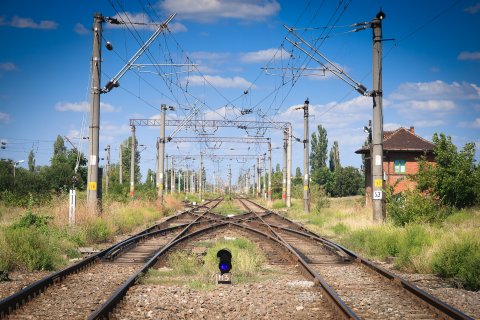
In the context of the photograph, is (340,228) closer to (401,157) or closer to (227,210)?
(227,210)

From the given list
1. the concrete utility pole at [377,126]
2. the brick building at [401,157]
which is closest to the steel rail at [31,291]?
the concrete utility pole at [377,126]

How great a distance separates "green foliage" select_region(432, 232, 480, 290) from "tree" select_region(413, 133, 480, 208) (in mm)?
14253

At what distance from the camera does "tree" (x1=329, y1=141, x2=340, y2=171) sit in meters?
98.1

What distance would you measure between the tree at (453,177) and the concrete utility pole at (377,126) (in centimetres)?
614

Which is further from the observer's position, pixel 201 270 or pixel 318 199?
pixel 318 199

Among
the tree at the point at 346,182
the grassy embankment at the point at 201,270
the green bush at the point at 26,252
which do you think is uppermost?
the tree at the point at 346,182

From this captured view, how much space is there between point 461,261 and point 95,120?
560 inches

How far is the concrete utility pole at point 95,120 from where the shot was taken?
64.2 ft

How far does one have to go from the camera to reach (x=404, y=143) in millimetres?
45344

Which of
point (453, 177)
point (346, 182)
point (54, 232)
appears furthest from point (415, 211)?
point (346, 182)

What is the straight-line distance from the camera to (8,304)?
23.6 ft

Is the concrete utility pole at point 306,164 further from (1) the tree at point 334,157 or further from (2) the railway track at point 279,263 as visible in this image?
(1) the tree at point 334,157

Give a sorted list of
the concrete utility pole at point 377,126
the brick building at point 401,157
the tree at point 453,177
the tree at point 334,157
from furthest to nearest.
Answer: the tree at point 334,157 → the brick building at point 401,157 → the tree at point 453,177 → the concrete utility pole at point 377,126

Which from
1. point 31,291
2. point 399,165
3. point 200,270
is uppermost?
point 399,165
